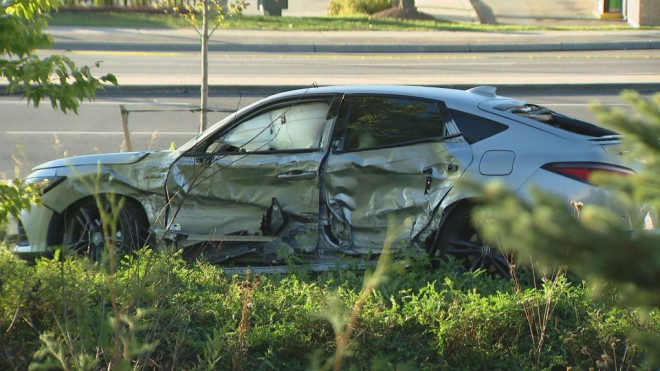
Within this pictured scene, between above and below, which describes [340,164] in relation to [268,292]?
above

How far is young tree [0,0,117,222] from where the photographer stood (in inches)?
199

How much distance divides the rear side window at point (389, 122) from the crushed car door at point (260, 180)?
0.20 m

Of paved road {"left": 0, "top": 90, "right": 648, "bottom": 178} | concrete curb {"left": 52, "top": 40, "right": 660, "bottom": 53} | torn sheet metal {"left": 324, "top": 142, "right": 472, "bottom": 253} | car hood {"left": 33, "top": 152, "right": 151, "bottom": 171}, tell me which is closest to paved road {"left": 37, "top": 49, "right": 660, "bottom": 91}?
concrete curb {"left": 52, "top": 40, "right": 660, "bottom": 53}

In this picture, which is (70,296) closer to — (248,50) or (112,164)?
(112,164)

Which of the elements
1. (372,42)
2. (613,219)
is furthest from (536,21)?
(613,219)

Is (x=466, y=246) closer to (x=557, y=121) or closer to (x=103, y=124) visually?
(x=557, y=121)

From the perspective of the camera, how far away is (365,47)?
2564 cm

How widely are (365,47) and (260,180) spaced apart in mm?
19399

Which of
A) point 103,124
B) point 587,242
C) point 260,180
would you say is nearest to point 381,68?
point 103,124

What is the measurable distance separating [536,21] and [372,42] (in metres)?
9.57

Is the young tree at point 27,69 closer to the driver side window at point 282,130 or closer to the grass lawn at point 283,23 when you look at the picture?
the driver side window at point 282,130

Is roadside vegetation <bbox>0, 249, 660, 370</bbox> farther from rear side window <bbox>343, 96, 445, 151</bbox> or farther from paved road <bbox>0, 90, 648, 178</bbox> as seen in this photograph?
paved road <bbox>0, 90, 648, 178</bbox>

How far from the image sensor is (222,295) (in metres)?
5.66

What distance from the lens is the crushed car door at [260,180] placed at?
21.6ft
